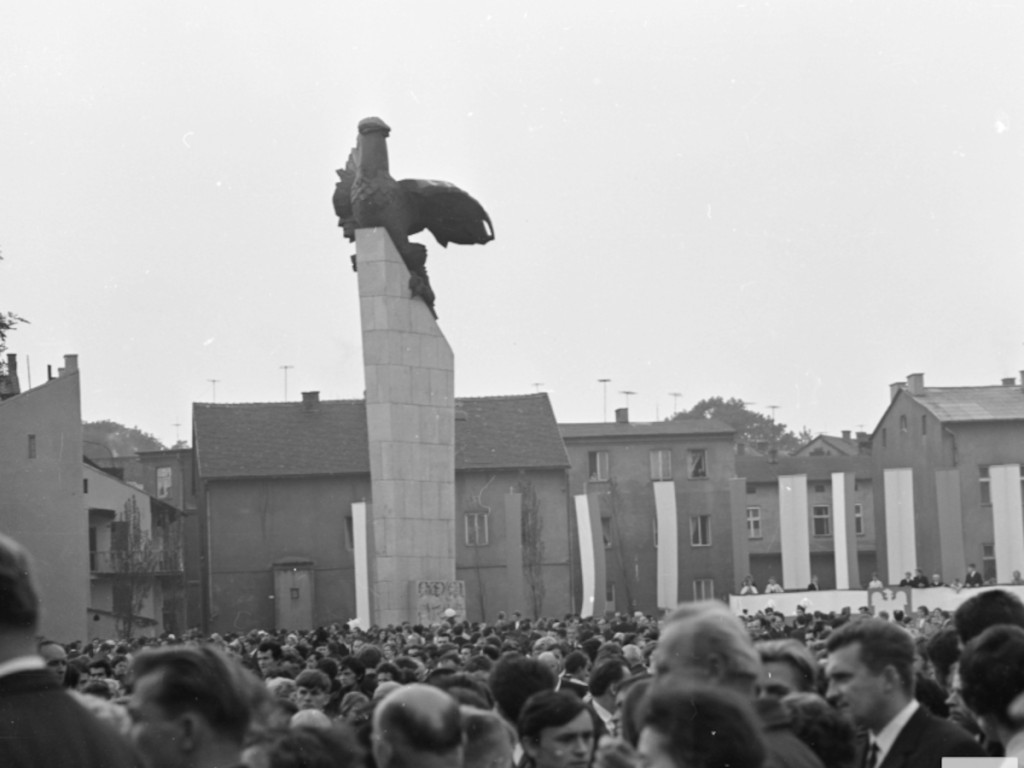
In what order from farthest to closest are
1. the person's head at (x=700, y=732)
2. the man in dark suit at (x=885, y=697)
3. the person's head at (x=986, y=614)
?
the person's head at (x=986, y=614) → the man in dark suit at (x=885, y=697) → the person's head at (x=700, y=732)

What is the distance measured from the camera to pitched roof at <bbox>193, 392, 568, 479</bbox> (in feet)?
220

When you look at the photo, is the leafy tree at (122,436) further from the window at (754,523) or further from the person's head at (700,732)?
the person's head at (700,732)

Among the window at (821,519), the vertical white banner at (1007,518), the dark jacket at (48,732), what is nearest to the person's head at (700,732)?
the dark jacket at (48,732)

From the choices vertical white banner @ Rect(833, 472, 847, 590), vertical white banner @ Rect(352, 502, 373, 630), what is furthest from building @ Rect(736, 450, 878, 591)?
vertical white banner @ Rect(352, 502, 373, 630)

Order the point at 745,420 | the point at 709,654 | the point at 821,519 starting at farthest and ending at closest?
the point at 745,420 < the point at 821,519 < the point at 709,654

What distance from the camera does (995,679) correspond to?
5352 mm

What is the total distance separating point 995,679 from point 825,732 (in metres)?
0.57

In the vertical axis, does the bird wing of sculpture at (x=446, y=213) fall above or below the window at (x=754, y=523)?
above

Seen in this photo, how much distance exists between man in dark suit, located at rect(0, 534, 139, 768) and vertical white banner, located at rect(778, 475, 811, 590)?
4192cm

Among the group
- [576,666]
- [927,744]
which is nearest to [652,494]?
[576,666]

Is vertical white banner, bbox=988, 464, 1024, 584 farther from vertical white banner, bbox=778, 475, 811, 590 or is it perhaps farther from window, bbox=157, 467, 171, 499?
window, bbox=157, 467, 171, 499

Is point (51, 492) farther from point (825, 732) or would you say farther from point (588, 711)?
point (825, 732)

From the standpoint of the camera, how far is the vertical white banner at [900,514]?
43.9 metres

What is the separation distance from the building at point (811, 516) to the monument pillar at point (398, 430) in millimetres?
43186
